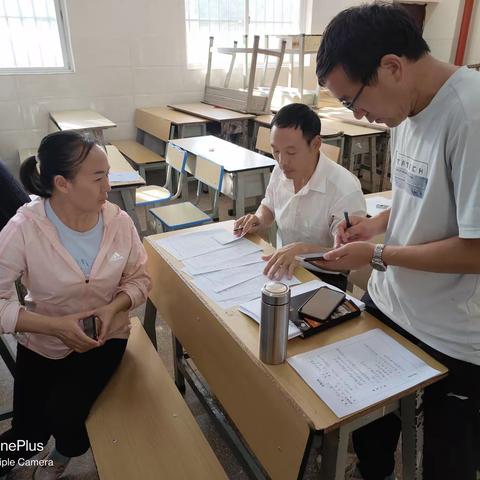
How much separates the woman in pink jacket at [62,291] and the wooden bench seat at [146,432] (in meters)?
0.07

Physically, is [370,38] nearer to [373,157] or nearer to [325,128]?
[325,128]

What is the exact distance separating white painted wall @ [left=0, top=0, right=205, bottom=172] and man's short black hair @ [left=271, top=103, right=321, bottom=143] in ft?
12.4

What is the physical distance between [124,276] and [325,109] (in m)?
4.33

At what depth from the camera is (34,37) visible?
14.1ft

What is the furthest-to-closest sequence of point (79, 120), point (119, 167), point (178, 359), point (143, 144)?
1. point (143, 144)
2. point (79, 120)
3. point (119, 167)
4. point (178, 359)

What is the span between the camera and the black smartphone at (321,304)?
1.10 m

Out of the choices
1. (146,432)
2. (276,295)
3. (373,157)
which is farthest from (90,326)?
(373,157)

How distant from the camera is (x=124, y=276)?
146 centimetres

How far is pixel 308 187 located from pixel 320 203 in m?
0.07

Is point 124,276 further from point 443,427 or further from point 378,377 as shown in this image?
point 443,427

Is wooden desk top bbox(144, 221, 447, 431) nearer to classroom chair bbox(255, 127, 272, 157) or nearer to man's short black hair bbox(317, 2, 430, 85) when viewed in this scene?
man's short black hair bbox(317, 2, 430, 85)

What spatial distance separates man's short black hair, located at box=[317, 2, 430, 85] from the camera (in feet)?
2.71

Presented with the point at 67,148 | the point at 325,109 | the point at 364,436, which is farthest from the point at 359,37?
the point at 325,109

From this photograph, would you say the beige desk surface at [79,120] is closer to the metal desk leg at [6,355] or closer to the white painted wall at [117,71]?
the white painted wall at [117,71]
